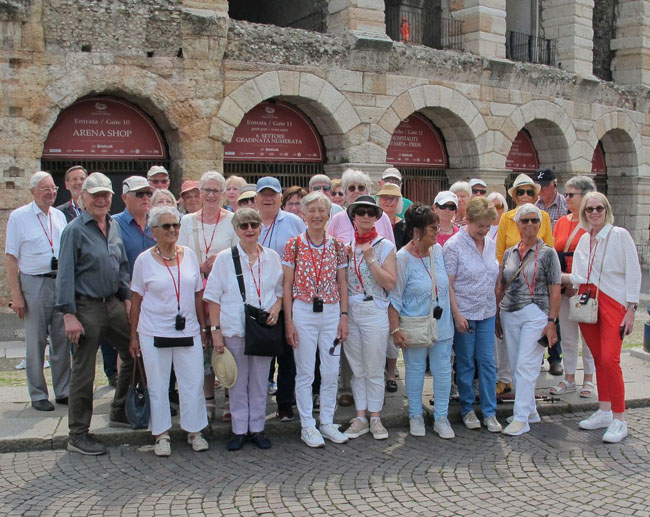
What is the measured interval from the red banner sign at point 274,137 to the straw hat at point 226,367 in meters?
7.91

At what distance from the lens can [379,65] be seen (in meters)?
13.6

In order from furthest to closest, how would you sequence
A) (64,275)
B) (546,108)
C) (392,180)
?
(546,108), (392,180), (64,275)

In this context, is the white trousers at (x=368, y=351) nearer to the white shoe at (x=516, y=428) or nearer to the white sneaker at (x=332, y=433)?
the white sneaker at (x=332, y=433)

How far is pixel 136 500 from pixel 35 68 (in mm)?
7927

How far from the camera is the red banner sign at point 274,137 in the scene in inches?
513

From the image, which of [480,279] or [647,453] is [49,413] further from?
[647,453]

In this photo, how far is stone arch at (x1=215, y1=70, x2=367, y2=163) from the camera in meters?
12.1

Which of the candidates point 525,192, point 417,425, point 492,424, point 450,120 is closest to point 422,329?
point 417,425

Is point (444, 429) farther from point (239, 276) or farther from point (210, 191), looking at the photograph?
point (210, 191)

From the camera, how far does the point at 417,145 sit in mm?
15414

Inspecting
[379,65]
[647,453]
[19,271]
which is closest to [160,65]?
[379,65]

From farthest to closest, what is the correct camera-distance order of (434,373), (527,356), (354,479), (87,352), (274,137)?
(274,137) < (527,356) < (434,373) < (87,352) < (354,479)

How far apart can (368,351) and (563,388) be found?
2378 mm

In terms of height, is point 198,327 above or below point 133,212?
below
